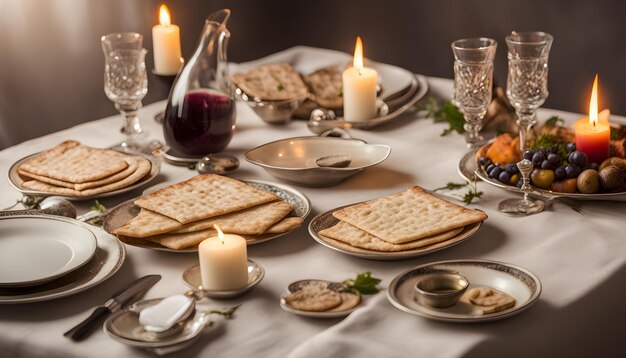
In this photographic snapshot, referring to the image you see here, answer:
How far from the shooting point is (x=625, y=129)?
232cm

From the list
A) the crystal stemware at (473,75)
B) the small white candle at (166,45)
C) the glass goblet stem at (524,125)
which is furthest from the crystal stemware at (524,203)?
the small white candle at (166,45)

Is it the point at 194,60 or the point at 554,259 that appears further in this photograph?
the point at 194,60

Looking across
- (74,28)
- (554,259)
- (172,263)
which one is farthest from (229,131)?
(74,28)

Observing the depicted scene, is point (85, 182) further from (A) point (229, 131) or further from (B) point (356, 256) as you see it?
(B) point (356, 256)

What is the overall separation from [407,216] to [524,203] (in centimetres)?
34

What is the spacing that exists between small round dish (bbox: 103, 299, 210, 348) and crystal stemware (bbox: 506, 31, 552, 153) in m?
1.07

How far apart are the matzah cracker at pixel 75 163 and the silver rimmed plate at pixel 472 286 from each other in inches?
36.2

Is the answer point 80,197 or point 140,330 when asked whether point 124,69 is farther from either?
point 140,330

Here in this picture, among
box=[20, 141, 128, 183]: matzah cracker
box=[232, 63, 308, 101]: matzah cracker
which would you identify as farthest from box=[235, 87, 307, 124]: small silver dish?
box=[20, 141, 128, 183]: matzah cracker

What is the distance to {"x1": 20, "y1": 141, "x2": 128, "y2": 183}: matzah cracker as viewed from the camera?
7.14ft

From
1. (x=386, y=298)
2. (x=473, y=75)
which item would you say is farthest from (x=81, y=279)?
(x=473, y=75)

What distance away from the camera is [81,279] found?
1694 millimetres

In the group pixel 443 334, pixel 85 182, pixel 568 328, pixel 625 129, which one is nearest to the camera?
pixel 443 334

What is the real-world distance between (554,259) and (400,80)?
132 cm
